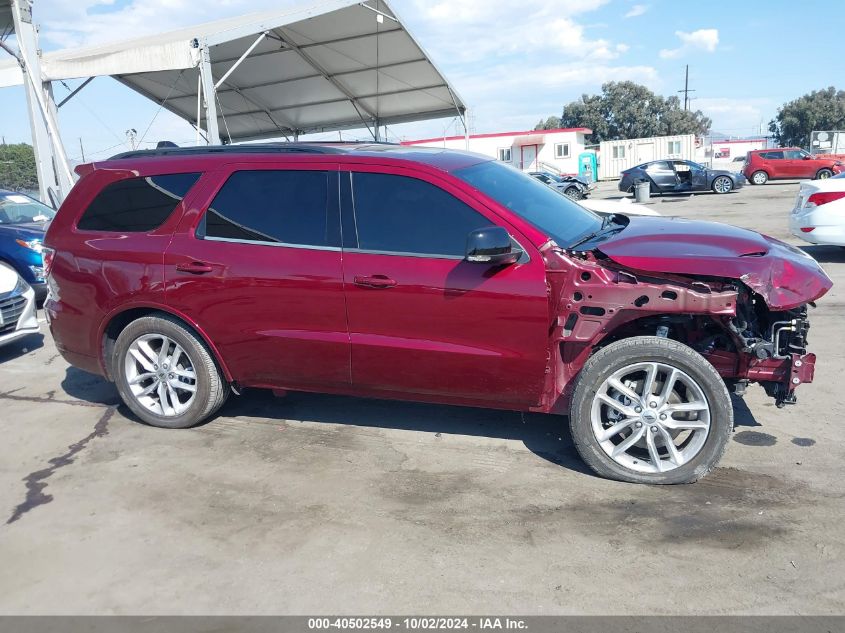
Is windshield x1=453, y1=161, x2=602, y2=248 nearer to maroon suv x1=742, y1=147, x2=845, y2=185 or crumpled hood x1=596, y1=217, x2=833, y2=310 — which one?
crumpled hood x1=596, y1=217, x2=833, y2=310

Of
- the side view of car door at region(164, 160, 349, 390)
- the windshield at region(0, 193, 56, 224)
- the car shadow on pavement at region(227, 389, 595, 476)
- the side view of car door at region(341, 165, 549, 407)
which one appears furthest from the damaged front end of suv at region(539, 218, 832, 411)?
the windshield at region(0, 193, 56, 224)

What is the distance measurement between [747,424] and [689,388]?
1153mm

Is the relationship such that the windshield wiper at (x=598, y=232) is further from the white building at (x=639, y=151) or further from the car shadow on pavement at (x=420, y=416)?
the white building at (x=639, y=151)

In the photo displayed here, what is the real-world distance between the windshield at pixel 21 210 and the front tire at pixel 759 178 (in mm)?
30002

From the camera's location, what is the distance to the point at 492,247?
149 inches

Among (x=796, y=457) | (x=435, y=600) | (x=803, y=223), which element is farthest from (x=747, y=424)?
(x=803, y=223)

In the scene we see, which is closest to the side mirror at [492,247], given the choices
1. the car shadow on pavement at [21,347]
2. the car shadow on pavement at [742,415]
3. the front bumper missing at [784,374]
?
the front bumper missing at [784,374]

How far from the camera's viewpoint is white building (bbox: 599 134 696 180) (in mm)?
48062

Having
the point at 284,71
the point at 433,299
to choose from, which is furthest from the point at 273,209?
the point at 284,71

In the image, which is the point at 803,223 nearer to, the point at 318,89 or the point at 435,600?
the point at 435,600

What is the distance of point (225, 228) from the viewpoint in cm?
463

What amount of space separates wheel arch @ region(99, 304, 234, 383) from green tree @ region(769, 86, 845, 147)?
73210 mm

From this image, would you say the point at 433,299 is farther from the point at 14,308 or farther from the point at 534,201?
the point at 14,308

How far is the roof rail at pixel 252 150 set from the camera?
4.64m
